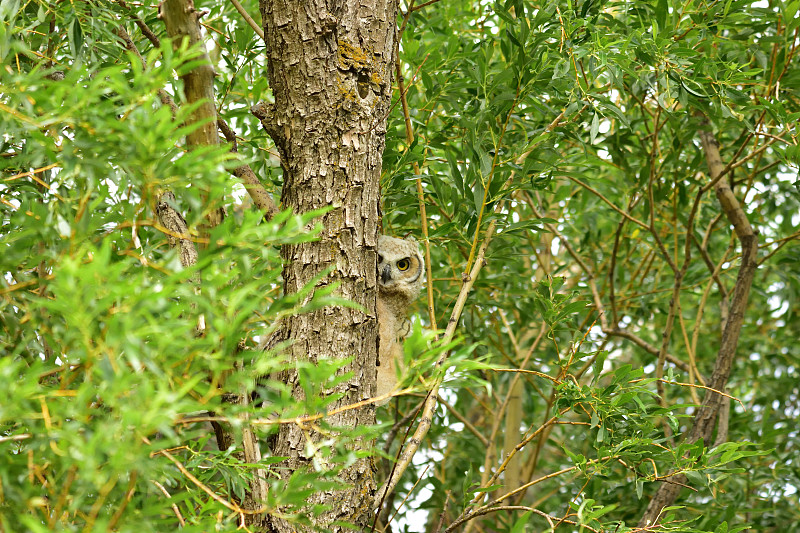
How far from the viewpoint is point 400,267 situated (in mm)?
1990

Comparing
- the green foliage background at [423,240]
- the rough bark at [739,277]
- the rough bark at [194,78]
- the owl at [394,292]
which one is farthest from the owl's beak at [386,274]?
the rough bark at [739,277]

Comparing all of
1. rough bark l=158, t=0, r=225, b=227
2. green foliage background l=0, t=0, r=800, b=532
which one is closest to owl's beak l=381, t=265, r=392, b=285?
green foliage background l=0, t=0, r=800, b=532

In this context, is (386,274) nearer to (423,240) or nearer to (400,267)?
(400,267)

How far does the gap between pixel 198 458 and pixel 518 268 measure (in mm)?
1560

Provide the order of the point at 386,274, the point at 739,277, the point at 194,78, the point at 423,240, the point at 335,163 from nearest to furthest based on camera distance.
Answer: the point at 194,78
the point at 335,163
the point at 423,240
the point at 386,274
the point at 739,277

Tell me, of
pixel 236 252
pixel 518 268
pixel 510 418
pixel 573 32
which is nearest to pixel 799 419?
pixel 510 418

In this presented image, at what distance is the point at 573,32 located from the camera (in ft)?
4.75

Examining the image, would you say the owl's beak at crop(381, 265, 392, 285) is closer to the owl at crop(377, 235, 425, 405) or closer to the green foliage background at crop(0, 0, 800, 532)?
the owl at crop(377, 235, 425, 405)

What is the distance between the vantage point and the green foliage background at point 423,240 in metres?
0.74

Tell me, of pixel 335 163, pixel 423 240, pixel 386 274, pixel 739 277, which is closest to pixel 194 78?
pixel 335 163

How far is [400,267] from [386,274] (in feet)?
0.17

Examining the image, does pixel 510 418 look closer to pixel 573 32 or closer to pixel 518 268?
pixel 518 268

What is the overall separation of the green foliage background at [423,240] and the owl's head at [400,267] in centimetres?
7

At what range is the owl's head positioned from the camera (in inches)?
76.2
